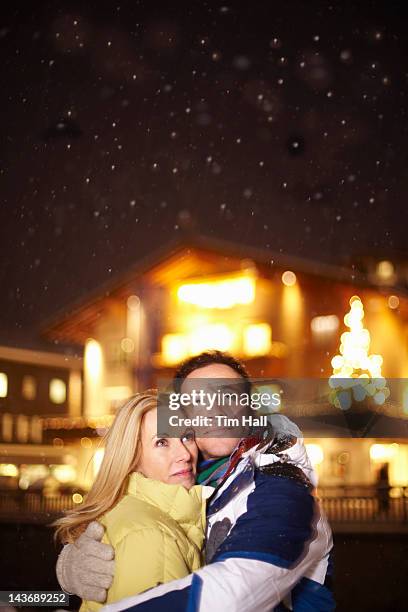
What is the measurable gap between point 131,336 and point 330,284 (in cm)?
358

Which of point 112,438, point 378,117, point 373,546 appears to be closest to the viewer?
point 112,438

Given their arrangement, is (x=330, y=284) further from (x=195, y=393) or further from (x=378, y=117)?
(x=195, y=393)

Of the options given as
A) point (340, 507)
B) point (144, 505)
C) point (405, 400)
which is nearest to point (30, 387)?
point (340, 507)

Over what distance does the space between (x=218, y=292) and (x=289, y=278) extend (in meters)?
1.21

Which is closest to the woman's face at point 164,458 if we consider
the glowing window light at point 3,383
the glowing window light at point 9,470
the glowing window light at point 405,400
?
the glowing window light at point 405,400

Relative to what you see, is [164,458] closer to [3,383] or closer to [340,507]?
[340,507]

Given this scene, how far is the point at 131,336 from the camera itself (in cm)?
1224

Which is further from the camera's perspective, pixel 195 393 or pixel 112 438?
pixel 195 393

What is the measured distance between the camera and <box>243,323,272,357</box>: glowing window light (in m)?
11.5

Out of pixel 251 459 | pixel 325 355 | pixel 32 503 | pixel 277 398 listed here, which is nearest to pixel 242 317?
pixel 325 355

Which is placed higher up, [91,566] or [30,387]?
[30,387]

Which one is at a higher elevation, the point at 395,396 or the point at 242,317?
the point at 242,317

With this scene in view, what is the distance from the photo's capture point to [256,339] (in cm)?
1158

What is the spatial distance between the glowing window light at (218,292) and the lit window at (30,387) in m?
4.81
